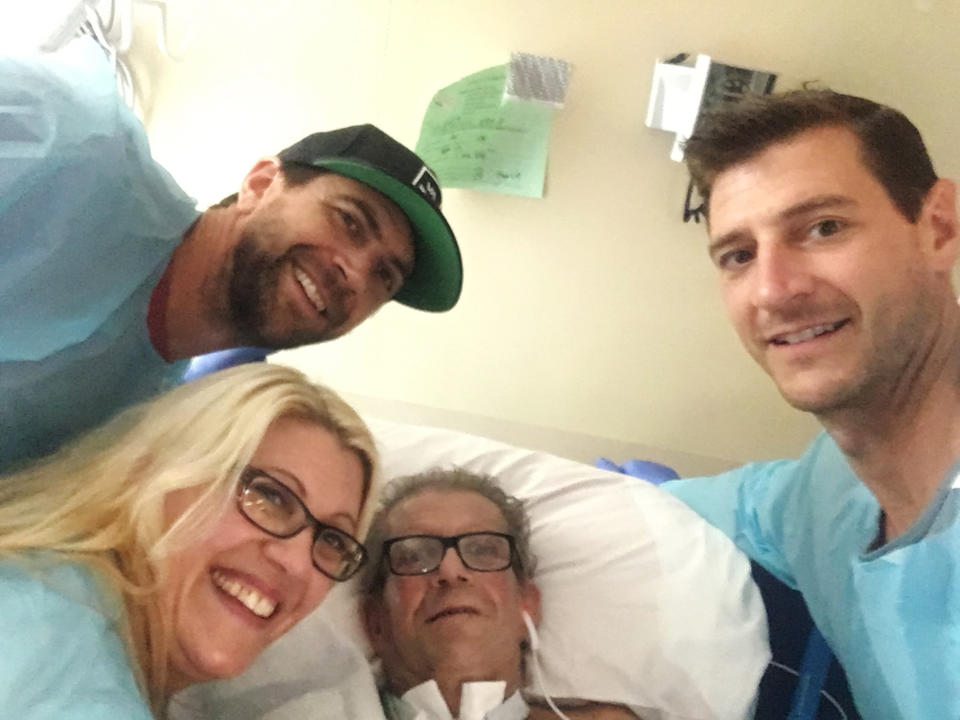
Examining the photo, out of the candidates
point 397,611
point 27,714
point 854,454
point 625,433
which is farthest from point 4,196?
point 625,433

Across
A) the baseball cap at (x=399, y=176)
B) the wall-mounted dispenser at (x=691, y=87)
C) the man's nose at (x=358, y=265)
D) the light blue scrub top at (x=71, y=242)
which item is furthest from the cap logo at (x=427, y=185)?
the wall-mounted dispenser at (x=691, y=87)

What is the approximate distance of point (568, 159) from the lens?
1.61 meters

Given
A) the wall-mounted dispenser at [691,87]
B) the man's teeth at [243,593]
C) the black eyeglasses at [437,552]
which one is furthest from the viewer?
the wall-mounted dispenser at [691,87]

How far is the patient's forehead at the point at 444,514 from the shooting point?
1.23 metres

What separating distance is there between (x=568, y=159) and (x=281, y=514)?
1029 mm

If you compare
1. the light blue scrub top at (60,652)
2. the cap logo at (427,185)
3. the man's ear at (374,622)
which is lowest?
the man's ear at (374,622)

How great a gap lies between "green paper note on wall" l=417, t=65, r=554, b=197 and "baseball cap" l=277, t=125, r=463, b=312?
373mm

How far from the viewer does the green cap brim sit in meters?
1.15

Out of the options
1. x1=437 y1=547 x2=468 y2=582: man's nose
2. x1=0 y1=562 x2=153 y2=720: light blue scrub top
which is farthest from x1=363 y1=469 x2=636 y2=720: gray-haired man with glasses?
x1=0 y1=562 x2=153 y2=720: light blue scrub top

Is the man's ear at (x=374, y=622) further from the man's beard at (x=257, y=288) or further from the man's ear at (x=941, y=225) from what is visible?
the man's ear at (x=941, y=225)

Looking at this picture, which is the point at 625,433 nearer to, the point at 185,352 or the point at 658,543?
the point at 658,543

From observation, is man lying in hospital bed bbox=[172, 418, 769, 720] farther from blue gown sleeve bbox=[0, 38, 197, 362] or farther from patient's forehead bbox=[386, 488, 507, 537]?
blue gown sleeve bbox=[0, 38, 197, 362]

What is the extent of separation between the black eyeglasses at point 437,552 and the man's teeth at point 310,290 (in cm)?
38

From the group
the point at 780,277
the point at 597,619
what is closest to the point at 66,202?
the point at 780,277
